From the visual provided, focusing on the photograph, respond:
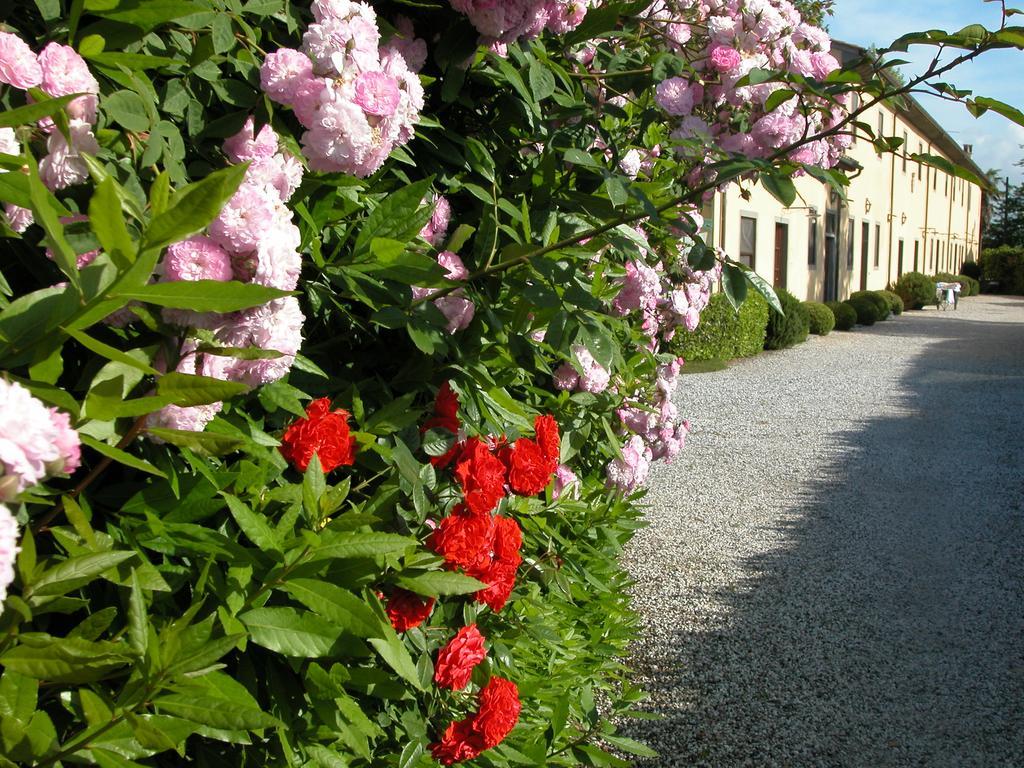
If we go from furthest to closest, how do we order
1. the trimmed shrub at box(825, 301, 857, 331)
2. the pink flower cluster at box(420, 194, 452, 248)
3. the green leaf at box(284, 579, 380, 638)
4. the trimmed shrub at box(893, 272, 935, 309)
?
the trimmed shrub at box(893, 272, 935, 309)
the trimmed shrub at box(825, 301, 857, 331)
the pink flower cluster at box(420, 194, 452, 248)
the green leaf at box(284, 579, 380, 638)

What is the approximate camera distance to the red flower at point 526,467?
80.7 inches

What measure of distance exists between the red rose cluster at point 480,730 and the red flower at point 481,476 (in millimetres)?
444

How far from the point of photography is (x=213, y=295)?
3.19ft

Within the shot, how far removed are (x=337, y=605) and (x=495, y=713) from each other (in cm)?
81

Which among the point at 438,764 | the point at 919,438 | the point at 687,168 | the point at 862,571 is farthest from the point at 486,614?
the point at 919,438

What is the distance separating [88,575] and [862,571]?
5.50 metres

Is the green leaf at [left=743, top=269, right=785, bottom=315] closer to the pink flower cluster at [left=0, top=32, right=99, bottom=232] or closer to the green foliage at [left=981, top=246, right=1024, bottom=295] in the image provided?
the pink flower cluster at [left=0, top=32, right=99, bottom=232]

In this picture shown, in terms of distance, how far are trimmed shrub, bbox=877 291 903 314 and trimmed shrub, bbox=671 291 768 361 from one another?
444 inches

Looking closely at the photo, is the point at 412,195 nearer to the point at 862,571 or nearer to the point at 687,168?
the point at 687,168

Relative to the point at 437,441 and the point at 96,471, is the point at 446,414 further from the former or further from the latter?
the point at 96,471

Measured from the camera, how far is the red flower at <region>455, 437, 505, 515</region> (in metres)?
1.85

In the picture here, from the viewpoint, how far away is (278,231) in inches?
46.6

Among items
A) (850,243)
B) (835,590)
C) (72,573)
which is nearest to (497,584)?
(72,573)

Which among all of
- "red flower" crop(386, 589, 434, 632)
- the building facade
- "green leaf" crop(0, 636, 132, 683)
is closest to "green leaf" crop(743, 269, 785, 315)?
"red flower" crop(386, 589, 434, 632)
